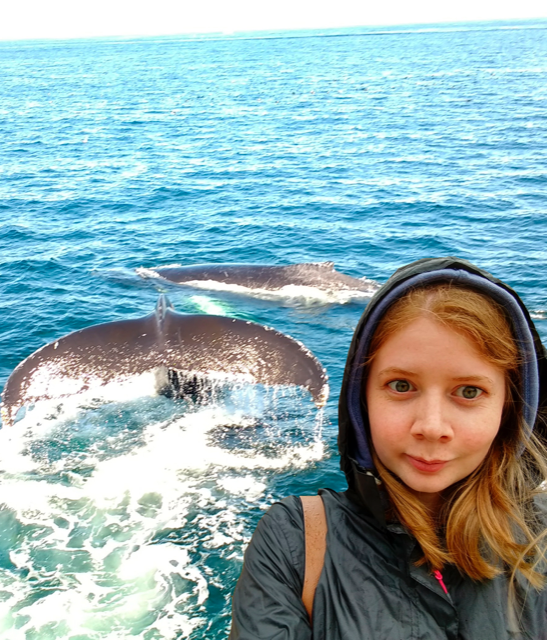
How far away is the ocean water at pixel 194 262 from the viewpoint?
6.62m

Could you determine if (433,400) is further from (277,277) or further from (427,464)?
(277,277)

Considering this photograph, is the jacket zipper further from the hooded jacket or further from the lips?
the lips

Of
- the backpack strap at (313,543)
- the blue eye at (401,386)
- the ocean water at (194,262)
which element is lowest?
the ocean water at (194,262)

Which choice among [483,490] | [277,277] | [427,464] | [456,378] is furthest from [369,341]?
[277,277]

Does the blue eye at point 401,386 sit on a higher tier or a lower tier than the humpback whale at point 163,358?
higher

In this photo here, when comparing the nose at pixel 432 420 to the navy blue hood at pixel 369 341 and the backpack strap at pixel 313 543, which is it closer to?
the navy blue hood at pixel 369 341

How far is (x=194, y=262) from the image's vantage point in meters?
16.8

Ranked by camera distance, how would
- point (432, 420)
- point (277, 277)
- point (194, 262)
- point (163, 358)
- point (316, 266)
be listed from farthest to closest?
1. point (194, 262)
2. point (316, 266)
3. point (277, 277)
4. point (163, 358)
5. point (432, 420)

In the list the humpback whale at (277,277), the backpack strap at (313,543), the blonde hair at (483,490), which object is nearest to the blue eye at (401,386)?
the blonde hair at (483,490)

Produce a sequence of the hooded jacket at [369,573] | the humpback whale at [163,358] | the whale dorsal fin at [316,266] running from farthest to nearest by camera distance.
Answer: the whale dorsal fin at [316,266] → the humpback whale at [163,358] → the hooded jacket at [369,573]

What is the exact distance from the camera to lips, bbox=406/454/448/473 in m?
1.93

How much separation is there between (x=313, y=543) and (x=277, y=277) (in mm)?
11372

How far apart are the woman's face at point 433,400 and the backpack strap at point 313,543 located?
266 millimetres

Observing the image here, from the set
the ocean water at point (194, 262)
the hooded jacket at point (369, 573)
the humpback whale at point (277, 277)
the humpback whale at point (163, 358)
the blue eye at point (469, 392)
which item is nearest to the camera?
the hooded jacket at point (369, 573)
